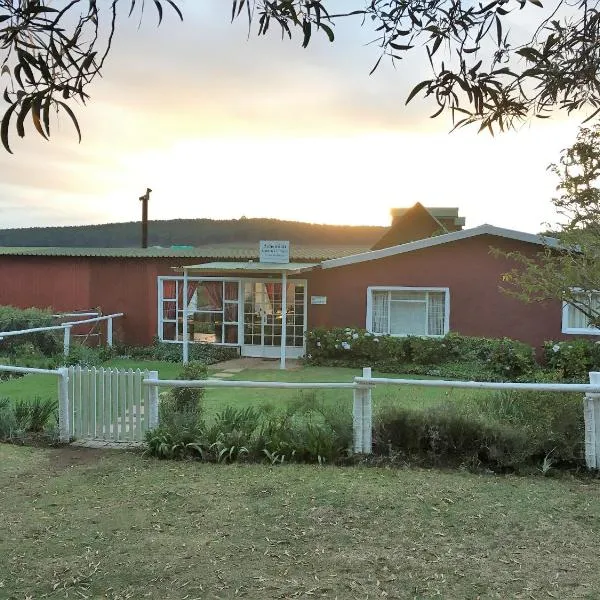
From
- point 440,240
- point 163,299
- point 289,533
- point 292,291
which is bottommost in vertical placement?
point 289,533

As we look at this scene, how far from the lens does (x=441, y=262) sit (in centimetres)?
1584

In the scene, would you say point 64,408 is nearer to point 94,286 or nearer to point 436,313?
point 436,313

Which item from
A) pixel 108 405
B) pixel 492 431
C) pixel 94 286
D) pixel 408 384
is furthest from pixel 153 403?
pixel 94 286

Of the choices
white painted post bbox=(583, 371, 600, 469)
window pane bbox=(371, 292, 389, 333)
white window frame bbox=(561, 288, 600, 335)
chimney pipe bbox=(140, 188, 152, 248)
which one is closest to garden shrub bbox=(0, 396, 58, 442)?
white painted post bbox=(583, 371, 600, 469)

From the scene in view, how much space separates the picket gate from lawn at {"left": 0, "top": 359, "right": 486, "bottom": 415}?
999 millimetres

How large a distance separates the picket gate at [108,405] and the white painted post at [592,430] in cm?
443

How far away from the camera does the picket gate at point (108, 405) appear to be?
6.78 metres

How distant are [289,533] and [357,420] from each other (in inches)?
78.0

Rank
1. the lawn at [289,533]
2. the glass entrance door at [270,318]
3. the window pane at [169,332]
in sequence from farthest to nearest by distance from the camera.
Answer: the window pane at [169,332]
the glass entrance door at [270,318]
the lawn at [289,533]

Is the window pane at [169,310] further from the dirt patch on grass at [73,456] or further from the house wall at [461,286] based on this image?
the dirt patch on grass at [73,456]

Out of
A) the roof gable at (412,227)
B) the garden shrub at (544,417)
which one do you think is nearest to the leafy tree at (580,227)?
the garden shrub at (544,417)

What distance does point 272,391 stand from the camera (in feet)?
24.0

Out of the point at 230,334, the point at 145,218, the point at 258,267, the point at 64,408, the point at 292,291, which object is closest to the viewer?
the point at 64,408

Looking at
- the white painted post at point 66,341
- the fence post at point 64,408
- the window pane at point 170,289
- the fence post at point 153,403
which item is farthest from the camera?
the window pane at point 170,289
